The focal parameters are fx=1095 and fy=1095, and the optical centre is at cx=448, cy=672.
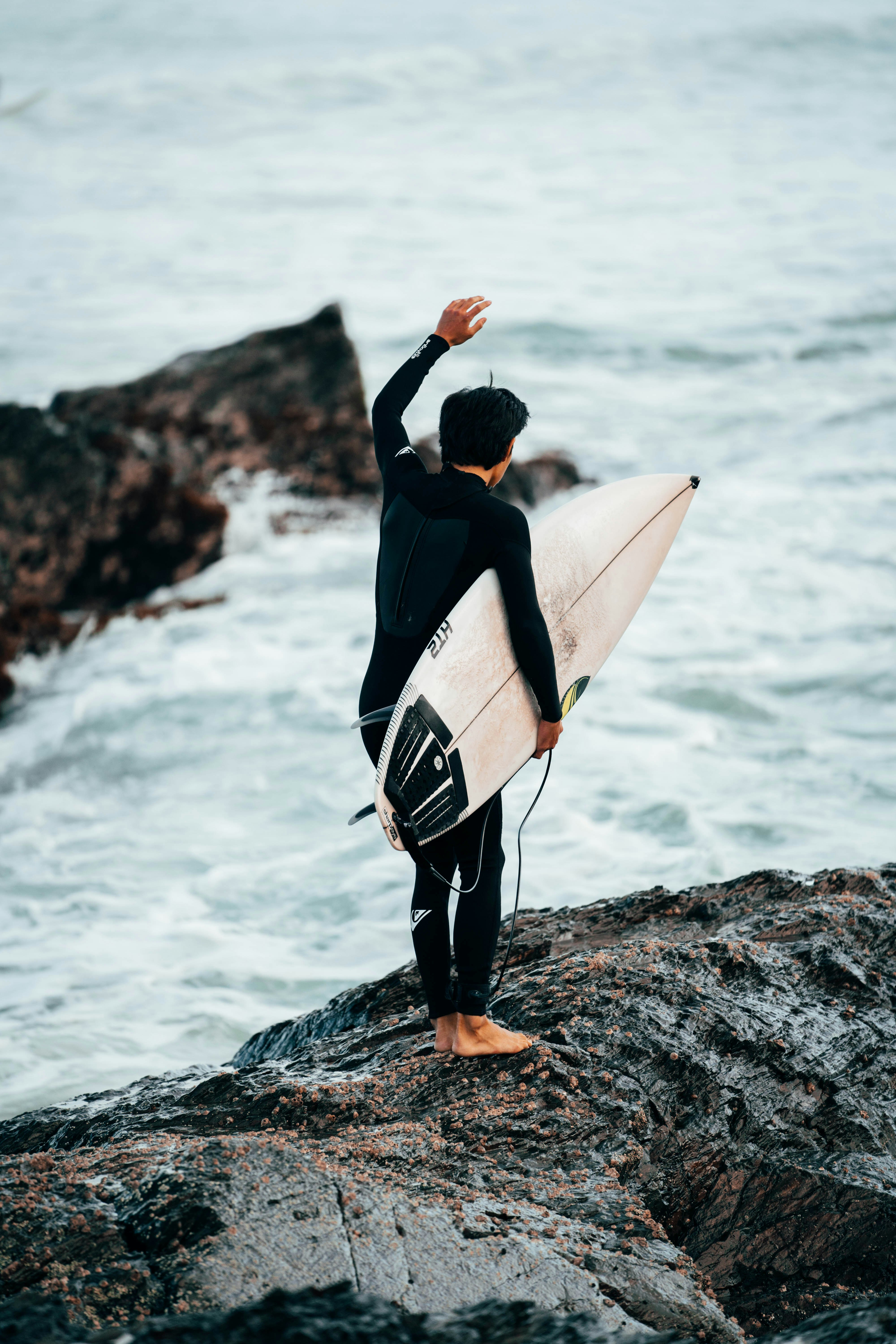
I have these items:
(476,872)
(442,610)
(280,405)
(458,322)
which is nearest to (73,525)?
(280,405)

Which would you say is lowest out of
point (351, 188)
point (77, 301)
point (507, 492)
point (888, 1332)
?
→ point (507, 492)

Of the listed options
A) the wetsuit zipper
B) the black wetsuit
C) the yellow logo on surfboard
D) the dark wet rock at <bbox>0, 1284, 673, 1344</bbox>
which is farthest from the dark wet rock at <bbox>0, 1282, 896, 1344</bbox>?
the yellow logo on surfboard

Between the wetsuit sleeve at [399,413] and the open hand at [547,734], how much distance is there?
75 centimetres

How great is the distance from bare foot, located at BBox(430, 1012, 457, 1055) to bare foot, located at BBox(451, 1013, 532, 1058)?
54mm

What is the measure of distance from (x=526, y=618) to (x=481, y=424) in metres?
0.50

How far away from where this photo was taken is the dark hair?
2723mm

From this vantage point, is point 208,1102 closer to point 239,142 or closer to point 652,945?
point 652,945

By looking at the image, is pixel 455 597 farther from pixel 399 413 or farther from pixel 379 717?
pixel 399 413

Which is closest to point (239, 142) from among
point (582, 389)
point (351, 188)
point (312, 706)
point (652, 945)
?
point (351, 188)

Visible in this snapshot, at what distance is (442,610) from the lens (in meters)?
2.83

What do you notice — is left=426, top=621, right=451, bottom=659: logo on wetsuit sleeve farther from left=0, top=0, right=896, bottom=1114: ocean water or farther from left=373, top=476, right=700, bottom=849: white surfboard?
left=0, top=0, right=896, bottom=1114: ocean water

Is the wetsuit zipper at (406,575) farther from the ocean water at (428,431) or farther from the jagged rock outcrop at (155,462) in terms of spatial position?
the jagged rock outcrop at (155,462)

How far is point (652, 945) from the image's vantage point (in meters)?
3.29

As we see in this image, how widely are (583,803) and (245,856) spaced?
7.64 feet
